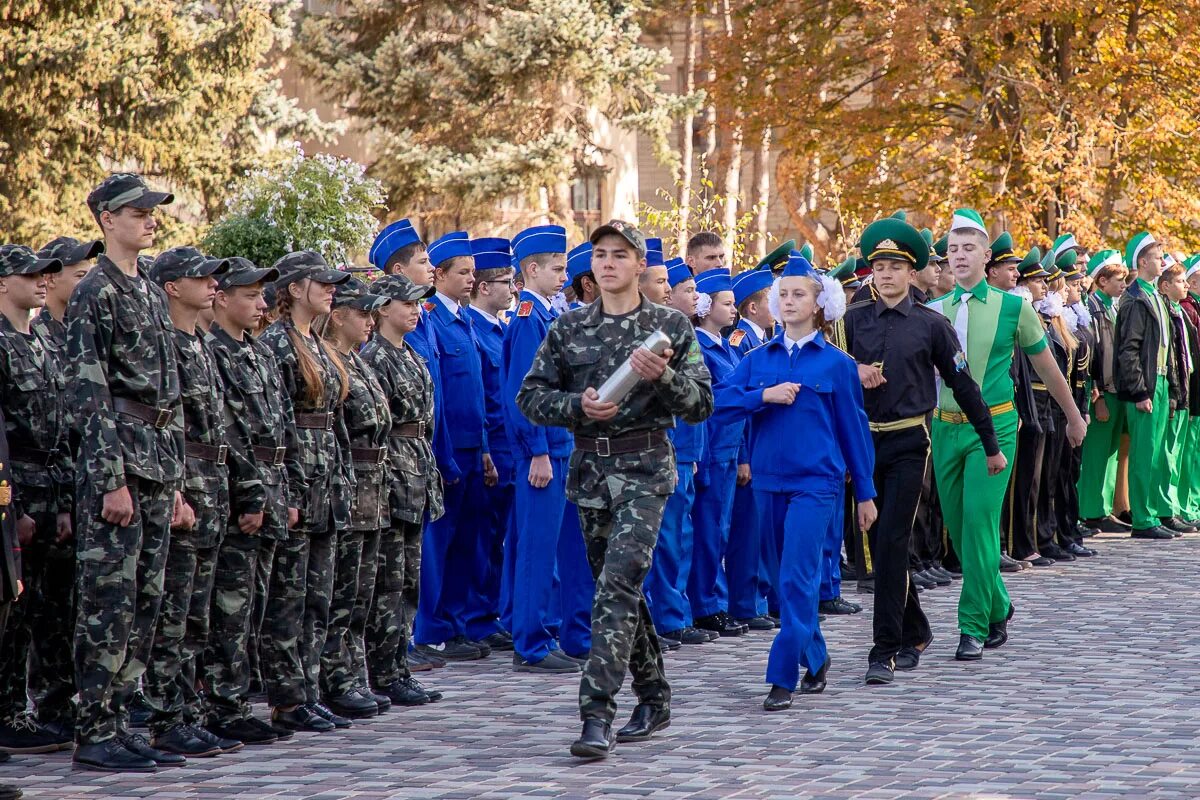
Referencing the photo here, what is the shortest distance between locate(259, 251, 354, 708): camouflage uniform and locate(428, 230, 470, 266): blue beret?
225cm

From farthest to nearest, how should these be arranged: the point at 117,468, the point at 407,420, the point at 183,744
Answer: the point at 407,420 → the point at 183,744 → the point at 117,468

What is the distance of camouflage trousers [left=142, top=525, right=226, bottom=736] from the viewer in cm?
761

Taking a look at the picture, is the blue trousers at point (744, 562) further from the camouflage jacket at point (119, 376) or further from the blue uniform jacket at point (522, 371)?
the camouflage jacket at point (119, 376)

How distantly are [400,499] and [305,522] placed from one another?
2.68 feet

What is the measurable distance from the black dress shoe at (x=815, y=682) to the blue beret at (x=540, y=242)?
292 centimetres

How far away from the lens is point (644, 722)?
316 inches

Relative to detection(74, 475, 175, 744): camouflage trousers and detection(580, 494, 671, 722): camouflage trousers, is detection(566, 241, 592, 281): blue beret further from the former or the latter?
detection(74, 475, 175, 744): camouflage trousers

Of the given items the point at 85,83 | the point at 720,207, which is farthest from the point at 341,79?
the point at 720,207

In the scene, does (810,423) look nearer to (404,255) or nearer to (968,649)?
(968,649)

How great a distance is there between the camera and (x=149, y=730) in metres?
7.92

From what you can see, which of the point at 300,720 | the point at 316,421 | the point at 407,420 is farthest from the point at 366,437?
the point at 300,720

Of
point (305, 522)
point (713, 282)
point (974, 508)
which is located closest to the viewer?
point (305, 522)

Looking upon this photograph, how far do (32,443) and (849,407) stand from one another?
376cm

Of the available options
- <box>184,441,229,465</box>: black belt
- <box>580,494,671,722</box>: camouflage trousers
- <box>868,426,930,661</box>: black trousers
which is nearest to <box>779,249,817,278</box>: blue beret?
<box>868,426,930,661</box>: black trousers
